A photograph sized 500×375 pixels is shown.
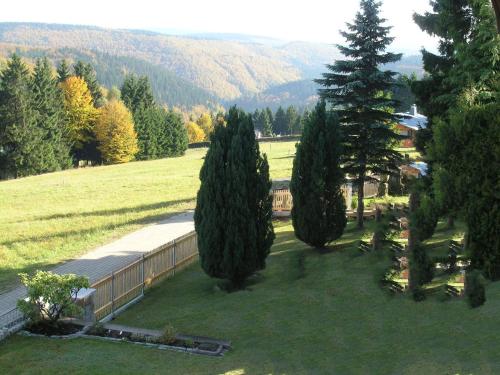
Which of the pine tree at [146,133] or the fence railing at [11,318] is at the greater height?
the pine tree at [146,133]

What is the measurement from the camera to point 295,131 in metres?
133

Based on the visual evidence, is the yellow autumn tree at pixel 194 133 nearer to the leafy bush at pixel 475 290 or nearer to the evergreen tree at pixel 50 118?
the evergreen tree at pixel 50 118

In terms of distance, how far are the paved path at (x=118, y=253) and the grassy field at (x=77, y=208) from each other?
82 centimetres

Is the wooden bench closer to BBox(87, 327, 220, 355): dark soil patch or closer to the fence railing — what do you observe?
BBox(87, 327, 220, 355): dark soil patch

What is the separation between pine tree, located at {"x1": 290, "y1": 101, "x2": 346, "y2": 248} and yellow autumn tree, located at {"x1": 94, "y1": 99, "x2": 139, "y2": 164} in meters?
57.2

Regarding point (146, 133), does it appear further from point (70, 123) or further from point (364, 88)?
point (364, 88)

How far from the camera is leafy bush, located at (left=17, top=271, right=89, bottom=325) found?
45.9 feet

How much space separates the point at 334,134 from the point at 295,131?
11454 centimetres

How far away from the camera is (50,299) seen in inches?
551

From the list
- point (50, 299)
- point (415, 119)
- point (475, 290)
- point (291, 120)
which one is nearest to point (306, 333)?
point (475, 290)

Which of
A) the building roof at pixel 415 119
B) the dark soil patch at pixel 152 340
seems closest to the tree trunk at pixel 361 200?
the building roof at pixel 415 119

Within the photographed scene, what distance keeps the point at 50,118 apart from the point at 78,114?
7988 millimetres

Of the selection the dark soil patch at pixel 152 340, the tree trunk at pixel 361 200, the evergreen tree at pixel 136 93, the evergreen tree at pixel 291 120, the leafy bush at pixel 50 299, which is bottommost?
the dark soil patch at pixel 152 340

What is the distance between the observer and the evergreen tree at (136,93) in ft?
294
